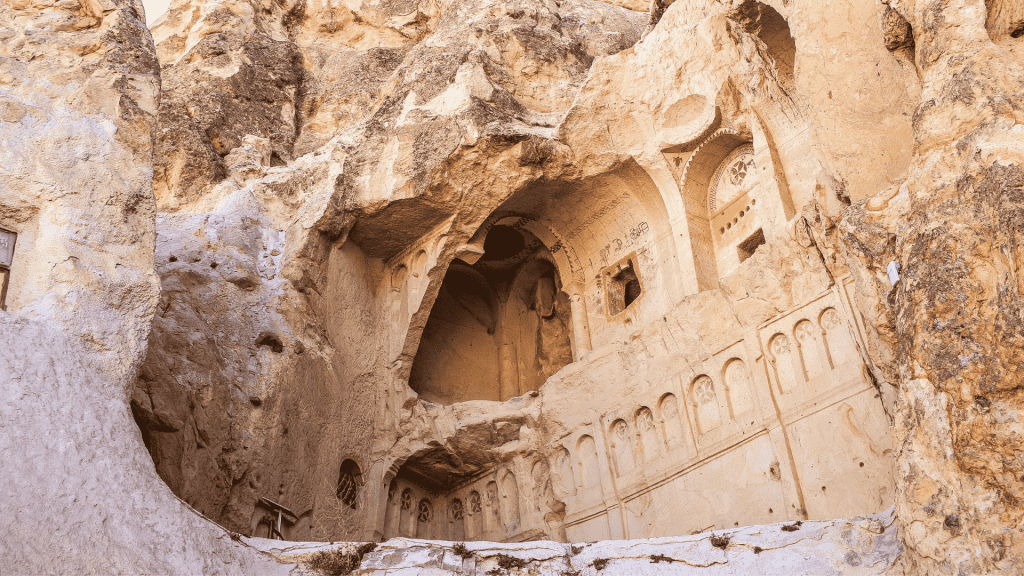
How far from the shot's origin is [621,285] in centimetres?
1376

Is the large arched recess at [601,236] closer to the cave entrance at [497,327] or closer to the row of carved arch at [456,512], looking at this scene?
the cave entrance at [497,327]

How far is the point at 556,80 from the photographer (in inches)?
568

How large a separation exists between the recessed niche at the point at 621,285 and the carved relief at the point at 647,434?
6.55ft

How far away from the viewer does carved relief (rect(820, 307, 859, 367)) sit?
987cm

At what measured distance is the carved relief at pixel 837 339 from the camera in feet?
32.4

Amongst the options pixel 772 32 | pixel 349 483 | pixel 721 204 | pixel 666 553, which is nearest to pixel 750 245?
pixel 721 204

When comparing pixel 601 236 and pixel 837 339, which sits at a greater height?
pixel 601 236

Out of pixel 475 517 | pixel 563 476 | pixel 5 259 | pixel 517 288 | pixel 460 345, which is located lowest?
pixel 475 517

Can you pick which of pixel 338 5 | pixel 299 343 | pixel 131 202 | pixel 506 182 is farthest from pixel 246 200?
pixel 338 5

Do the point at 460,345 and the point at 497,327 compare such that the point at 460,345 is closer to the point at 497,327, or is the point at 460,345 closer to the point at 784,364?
the point at 497,327

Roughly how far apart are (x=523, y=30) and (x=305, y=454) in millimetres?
7564

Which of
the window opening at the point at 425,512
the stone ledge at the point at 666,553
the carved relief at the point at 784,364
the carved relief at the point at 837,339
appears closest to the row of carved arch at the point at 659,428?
the carved relief at the point at 784,364

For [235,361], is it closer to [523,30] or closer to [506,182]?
[506,182]

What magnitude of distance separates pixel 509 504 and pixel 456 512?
3.64ft
